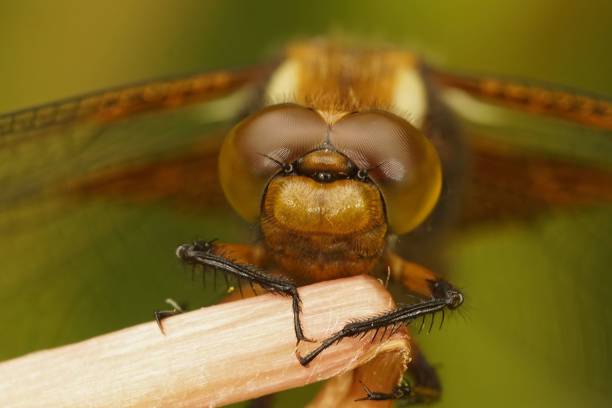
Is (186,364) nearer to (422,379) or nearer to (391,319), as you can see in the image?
(391,319)

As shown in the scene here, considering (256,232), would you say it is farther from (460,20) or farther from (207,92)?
(460,20)

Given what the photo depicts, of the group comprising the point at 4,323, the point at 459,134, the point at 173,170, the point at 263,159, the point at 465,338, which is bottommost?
the point at 465,338

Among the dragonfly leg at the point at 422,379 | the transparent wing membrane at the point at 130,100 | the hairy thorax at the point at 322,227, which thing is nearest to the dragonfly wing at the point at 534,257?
the dragonfly leg at the point at 422,379

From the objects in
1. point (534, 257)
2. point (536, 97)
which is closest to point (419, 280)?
point (536, 97)

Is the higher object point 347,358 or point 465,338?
point 347,358

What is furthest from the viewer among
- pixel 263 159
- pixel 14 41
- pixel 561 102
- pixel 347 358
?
pixel 14 41

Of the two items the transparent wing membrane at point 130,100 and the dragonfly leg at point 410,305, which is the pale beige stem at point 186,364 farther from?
the transparent wing membrane at point 130,100

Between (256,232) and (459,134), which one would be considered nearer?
(256,232)

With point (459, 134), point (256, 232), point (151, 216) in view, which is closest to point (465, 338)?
point (459, 134)
